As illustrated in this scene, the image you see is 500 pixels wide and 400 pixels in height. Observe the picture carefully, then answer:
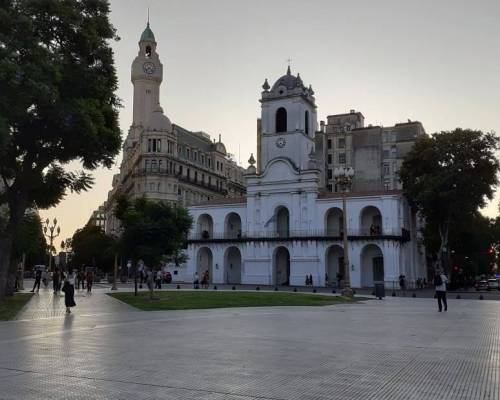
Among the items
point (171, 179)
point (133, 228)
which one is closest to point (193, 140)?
point (171, 179)

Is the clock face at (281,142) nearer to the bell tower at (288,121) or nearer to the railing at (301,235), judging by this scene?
the bell tower at (288,121)

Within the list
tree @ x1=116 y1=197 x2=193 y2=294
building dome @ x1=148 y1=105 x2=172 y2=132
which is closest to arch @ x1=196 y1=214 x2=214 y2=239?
building dome @ x1=148 y1=105 x2=172 y2=132

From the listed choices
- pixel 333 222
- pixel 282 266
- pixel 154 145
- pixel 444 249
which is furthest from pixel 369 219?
pixel 154 145

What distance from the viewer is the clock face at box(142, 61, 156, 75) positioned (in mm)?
92500

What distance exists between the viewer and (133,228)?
2908 cm

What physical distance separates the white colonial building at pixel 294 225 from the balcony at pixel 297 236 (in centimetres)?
11

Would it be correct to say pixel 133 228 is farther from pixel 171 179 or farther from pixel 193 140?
pixel 193 140

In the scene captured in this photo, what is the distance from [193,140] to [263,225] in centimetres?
3823

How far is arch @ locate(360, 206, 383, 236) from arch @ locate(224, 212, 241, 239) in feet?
48.2

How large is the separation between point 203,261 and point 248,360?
55.8 meters

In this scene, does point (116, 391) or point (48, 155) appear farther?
point (48, 155)

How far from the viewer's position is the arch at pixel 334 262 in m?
56.5

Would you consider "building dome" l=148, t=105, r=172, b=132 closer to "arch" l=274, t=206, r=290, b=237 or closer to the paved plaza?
"arch" l=274, t=206, r=290, b=237

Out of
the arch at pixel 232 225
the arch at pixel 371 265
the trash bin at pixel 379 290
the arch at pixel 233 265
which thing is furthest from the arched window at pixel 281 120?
the trash bin at pixel 379 290
